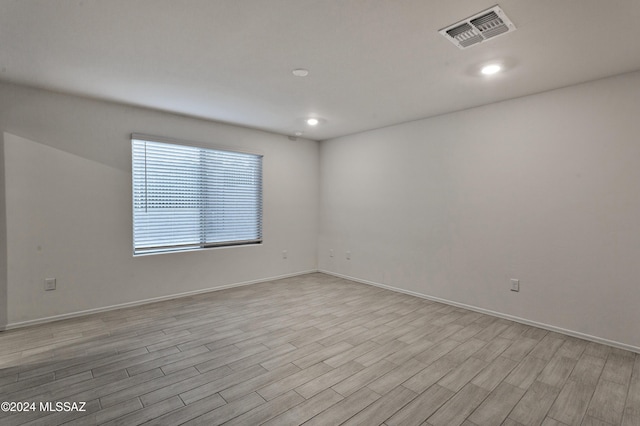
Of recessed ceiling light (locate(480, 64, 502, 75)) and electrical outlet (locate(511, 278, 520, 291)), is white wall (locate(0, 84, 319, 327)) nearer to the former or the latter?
recessed ceiling light (locate(480, 64, 502, 75))

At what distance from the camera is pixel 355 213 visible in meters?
5.45

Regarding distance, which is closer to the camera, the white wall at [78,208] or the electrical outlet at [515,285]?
the white wall at [78,208]

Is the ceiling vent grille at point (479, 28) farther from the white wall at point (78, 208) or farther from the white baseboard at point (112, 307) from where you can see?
the white baseboard at point (112, 307)

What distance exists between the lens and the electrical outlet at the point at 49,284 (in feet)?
11.3

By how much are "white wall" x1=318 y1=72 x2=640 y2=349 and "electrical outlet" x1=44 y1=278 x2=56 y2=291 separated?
4.14 metres

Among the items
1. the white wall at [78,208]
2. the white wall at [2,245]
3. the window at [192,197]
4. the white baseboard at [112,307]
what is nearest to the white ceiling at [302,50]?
the white wall at [78,208]

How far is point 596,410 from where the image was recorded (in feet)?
6.73

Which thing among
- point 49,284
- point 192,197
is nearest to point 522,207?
point 192,197

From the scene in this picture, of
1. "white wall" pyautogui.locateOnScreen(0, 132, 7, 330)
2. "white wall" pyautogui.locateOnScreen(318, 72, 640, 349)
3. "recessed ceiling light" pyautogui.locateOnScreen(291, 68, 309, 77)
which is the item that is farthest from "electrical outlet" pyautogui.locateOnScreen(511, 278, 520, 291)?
"white wall" pyautogui.locateOnScreen(0, 132, 7, 330)

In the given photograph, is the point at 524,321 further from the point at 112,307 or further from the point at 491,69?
the point at 112,307

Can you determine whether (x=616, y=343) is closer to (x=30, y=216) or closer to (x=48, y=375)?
(x=48, y=375)

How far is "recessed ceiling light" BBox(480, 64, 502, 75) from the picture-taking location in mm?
2766

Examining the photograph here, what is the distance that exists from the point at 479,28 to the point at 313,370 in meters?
2.80

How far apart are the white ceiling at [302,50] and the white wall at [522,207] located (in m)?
0.37
